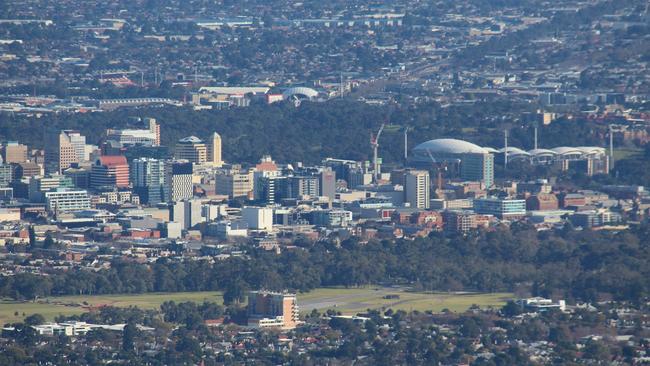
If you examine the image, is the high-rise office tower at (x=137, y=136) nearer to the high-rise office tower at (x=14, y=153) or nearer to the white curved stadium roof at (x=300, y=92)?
the high-rise office tower at (x=14, y=153)

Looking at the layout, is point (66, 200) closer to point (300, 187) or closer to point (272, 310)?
point (300, 187)

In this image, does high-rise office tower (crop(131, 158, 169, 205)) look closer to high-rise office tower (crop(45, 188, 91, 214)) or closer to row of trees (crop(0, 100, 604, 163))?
high-rise office tower (crop(45, 188, 91, 214))

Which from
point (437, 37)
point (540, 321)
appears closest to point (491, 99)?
point (437, 37)

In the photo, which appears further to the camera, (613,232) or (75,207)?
(75,207)

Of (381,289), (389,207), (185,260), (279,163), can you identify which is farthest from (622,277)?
(279,163)

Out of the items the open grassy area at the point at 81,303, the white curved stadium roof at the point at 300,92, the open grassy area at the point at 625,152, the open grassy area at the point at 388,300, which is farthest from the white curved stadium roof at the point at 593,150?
the open grassy area at the point at 81,303

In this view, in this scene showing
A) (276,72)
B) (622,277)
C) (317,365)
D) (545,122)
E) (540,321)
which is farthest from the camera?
(276,72)

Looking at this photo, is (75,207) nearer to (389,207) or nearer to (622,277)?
(389,207)

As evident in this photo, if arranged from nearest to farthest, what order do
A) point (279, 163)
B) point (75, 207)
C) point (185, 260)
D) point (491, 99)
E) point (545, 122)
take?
point (185, 260) → point (75, 207) → point (279, 163) → point (545, 122) → point (491, 99)

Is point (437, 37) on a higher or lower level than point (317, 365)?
higher
